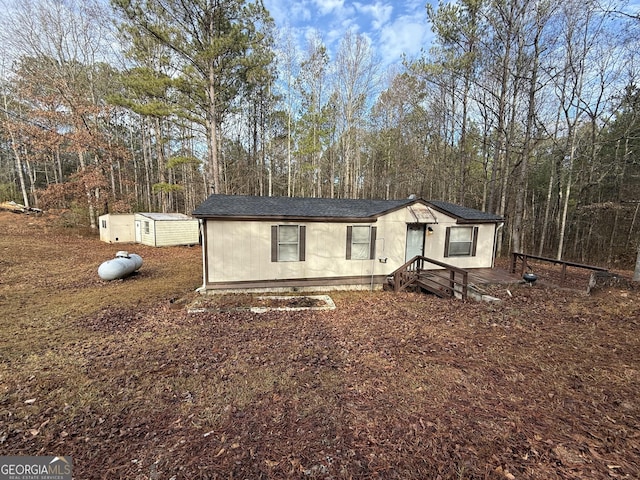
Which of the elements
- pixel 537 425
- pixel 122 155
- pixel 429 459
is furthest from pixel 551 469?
pixel 122 155

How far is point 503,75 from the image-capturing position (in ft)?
41.7

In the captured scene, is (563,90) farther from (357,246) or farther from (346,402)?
(346,402)

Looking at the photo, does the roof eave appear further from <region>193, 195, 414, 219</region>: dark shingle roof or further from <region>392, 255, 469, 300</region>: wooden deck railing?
<region>392, 255, 469, 300</region>: wooden deck railing

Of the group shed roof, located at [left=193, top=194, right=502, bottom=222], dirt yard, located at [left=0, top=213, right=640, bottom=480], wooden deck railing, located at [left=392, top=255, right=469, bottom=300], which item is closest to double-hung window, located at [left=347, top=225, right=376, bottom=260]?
shed roof, located at [left=193, top=194, right=502, bottom=222]

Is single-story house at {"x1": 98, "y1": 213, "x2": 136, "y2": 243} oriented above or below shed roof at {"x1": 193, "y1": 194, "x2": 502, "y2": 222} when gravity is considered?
below

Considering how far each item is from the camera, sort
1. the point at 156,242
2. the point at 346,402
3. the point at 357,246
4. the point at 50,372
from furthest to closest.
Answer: the point at 156,242 < the point at 357,246 < the point at 50,372 < the point at 346,402

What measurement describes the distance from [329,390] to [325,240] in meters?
5.73

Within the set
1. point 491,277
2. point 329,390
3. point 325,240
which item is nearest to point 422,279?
point 491,277

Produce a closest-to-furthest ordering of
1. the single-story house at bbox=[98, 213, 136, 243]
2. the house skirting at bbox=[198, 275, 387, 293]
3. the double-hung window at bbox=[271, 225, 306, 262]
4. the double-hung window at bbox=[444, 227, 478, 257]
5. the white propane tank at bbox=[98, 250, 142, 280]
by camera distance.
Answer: the house skirting at bbox=[198, 275, 387, 293], the double-hung window at bbox=[271, 225, 306, 262], the white propane tank at bbox=[98, 250, 142, 280], the double-hung window at bbox=[444, 227, 478, 257], the single-story house at bbox=[98, 213, 136, 243]

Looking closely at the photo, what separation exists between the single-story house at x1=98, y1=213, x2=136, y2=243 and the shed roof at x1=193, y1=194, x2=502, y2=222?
10292 millimetres

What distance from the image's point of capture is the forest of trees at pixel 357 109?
12.5m

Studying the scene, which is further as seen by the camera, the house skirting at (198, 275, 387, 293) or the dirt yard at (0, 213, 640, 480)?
the house skirting at (198, 275, 387, 293)

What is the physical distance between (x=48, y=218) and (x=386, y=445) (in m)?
24.1

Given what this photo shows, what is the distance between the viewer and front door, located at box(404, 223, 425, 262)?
9.90 m
